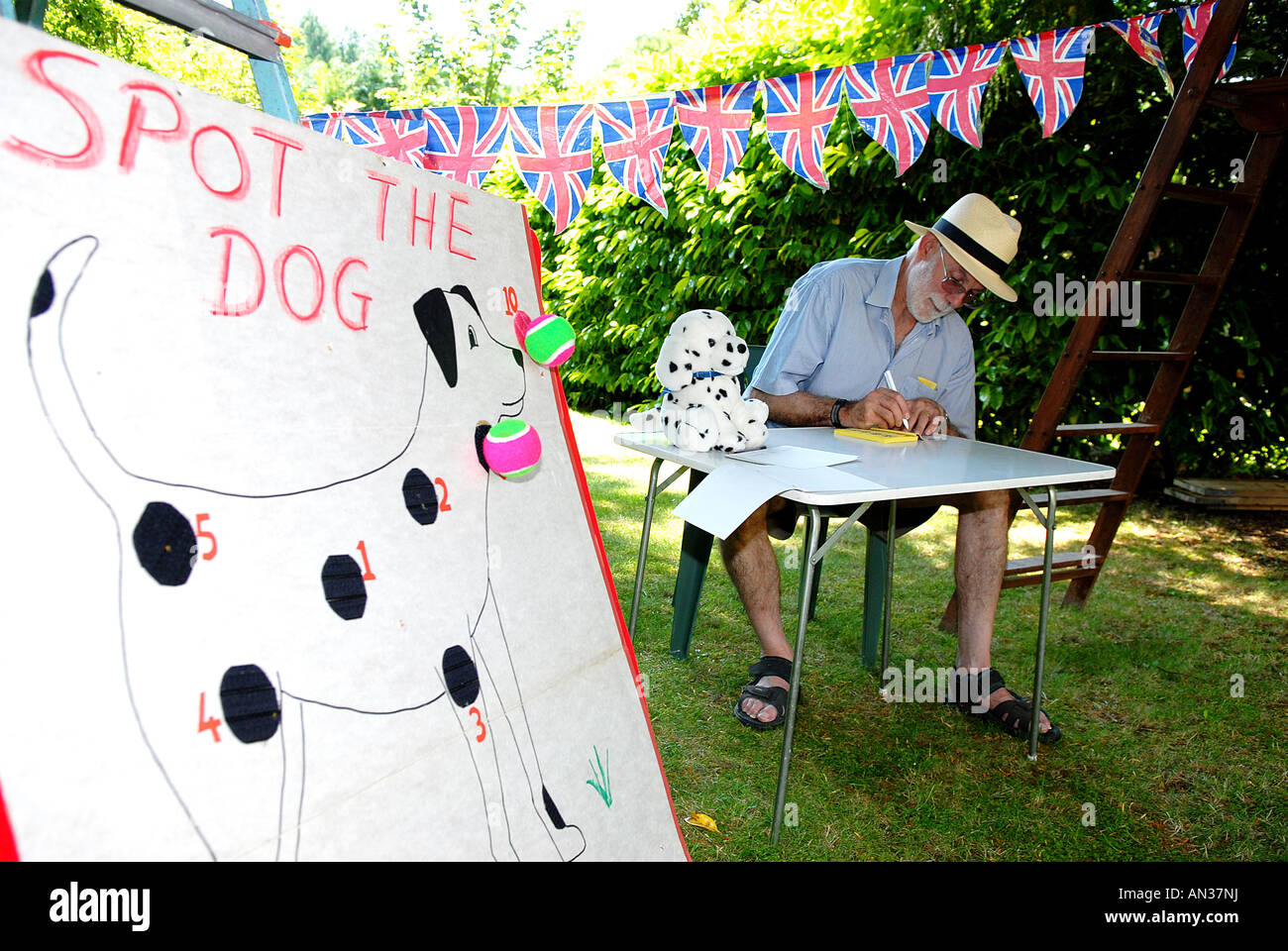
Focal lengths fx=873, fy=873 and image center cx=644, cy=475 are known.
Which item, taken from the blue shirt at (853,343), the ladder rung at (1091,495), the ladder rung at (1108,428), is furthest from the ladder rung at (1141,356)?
the blue shirt at (853,343)

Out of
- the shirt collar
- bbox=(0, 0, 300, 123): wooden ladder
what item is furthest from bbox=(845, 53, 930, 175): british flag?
bbox=(0, 0, 300, 123): wooden ladder

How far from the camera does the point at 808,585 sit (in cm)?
171

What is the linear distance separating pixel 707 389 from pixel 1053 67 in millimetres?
1952

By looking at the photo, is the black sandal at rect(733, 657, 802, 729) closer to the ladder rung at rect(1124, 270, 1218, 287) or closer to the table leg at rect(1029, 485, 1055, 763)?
the table leg at rect(1029, 485, 1055, 763)

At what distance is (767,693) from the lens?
2.36 metres

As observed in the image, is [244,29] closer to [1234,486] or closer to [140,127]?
[140,127]

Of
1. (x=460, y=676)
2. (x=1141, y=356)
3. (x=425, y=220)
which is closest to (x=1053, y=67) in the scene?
(x=1141, y=356)

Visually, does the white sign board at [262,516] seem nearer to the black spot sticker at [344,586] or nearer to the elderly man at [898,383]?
the black spot sticker at [344,586]

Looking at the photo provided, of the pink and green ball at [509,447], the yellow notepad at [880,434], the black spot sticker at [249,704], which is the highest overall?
the pink and green ball at [509,447]

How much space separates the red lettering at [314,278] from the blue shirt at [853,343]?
183 cm

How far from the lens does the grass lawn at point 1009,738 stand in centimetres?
188

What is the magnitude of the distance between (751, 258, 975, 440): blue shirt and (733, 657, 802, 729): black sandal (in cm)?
80
